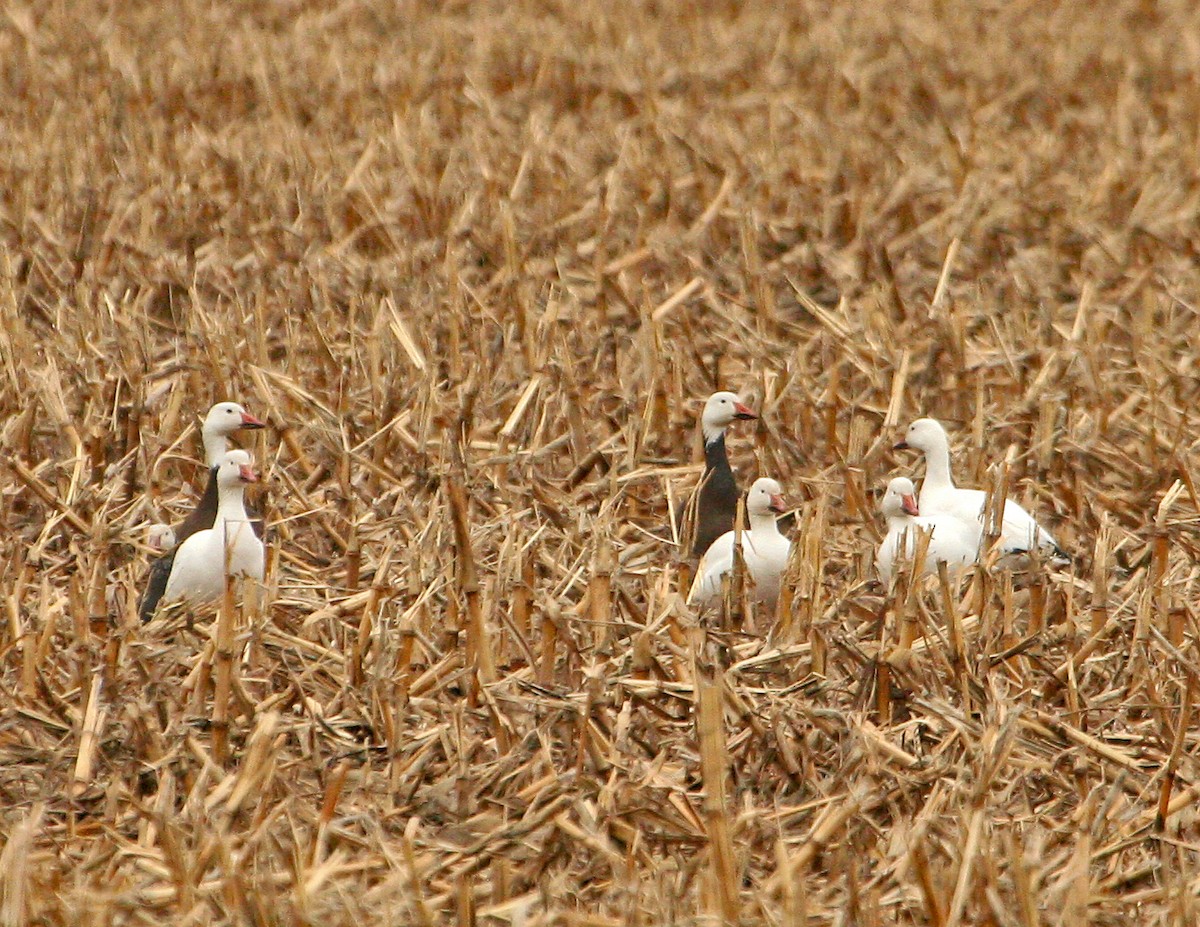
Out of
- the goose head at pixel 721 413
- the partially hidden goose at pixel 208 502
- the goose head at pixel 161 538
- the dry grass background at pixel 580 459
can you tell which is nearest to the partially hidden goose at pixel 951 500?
the dry grass background at pixel 580 459

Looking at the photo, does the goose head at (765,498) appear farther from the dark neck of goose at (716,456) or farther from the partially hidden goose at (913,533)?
the dark neck of goose at (716,456)

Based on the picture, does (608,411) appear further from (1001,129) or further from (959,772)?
(1001,129)

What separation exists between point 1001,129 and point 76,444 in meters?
6.15

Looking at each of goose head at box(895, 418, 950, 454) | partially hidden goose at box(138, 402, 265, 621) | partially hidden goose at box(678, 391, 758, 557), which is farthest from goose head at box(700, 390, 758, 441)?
partially hidden goose at box(138, 402, 265, 621)

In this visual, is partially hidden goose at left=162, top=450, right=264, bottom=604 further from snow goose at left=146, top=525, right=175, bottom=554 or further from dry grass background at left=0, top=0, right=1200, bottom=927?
snow goose at left=146, top=525, right=175, bottom=554

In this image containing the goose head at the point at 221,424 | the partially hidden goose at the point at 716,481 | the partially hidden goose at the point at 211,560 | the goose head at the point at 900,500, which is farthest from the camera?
the goose head at the point at 221,424

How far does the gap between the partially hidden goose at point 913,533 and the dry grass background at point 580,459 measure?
198 mm

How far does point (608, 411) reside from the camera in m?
6.83

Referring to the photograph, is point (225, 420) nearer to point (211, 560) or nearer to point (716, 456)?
point (211, 560)

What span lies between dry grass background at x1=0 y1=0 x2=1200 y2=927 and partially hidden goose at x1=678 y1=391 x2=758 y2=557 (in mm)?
149

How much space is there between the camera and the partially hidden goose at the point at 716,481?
567 cm

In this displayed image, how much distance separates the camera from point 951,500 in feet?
19.0

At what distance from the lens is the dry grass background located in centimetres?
391

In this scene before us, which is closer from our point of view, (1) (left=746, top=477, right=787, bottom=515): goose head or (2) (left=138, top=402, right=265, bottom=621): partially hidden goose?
(2) (left=138, top=402, right=265, bottom=621): partially hidden goose
